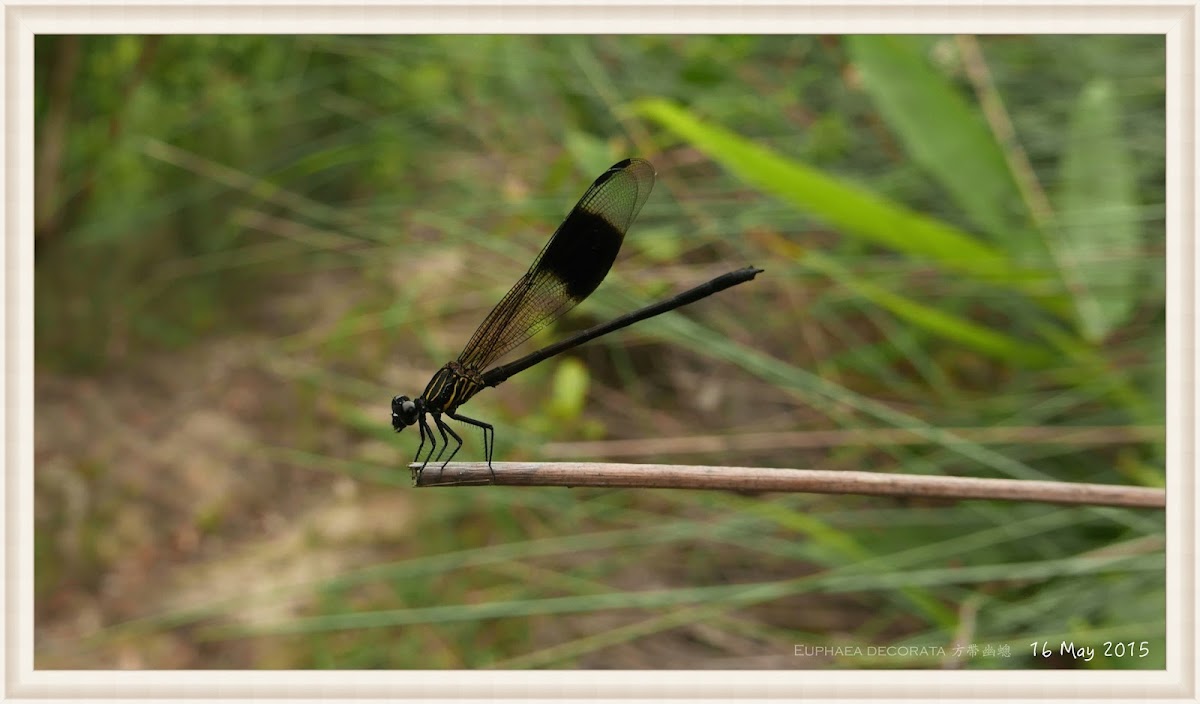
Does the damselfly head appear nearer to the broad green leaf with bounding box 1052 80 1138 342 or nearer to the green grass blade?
the green grass blade

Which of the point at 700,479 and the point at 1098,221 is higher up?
the point at 1098,221

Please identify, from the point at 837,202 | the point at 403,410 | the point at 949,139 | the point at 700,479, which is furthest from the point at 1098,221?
the point at 403,410

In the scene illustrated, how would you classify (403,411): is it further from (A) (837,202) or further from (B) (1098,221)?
(B) (1098,221)

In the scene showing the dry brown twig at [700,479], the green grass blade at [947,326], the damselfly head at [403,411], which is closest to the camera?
the dry brown twig at [700,479]

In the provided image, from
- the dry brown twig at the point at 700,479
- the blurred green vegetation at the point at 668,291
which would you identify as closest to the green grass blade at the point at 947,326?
the blurred green vegetation at the point at 668,291

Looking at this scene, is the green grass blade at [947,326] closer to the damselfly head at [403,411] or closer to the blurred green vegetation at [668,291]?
the blurred green vegetation at [668,291]

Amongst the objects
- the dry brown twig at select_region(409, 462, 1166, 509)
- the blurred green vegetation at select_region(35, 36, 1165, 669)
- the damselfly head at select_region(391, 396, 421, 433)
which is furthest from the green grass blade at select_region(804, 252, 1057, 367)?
the damselfly head at select_region(391, 396, 421, 433)

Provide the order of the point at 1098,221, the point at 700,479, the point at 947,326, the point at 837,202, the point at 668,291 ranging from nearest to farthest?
the point at 700,479, the point at 837,202, the point at 947,326, the point at 1098,221, the point at 668,291
